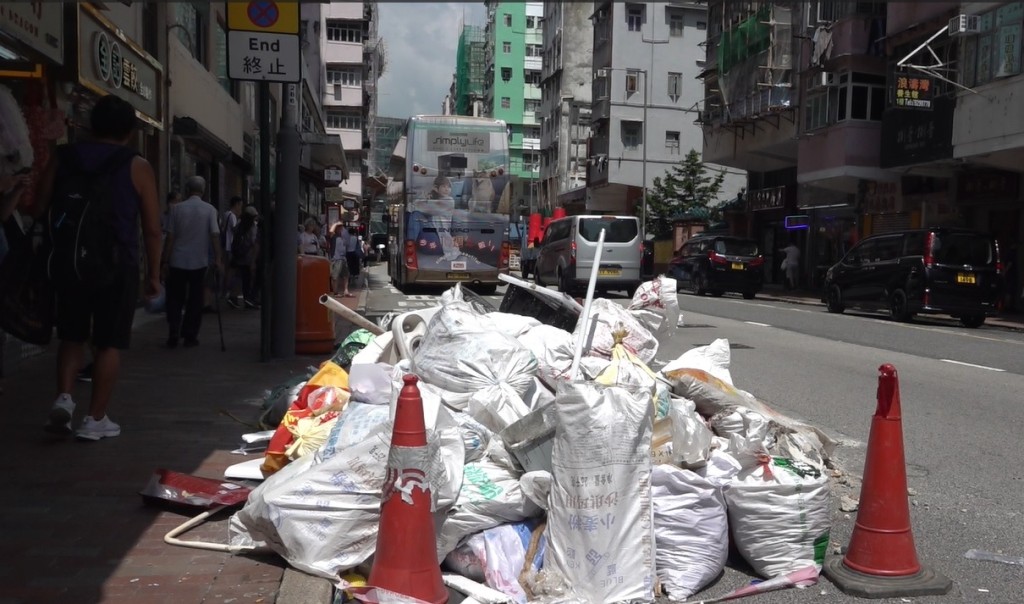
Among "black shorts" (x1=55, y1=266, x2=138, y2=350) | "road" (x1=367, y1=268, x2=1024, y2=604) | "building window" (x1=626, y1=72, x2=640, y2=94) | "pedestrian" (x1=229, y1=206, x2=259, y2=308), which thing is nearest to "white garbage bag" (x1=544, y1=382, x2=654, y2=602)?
"road" (x1=367, y1=268, x2=1024, y2=604)

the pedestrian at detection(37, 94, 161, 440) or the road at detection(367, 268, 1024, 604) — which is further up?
the pedestrian at detection(37, 94, 161, 440)

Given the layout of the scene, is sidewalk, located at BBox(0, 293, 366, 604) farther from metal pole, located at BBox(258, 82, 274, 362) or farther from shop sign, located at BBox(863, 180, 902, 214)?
shop sign, located at BBox(863, 180, 902, 214)

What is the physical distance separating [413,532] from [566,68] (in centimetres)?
6948

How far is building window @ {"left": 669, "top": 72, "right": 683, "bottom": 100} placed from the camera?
5884 centimetres

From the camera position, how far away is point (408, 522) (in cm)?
341

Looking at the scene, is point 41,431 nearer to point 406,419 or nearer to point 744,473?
point 406,419

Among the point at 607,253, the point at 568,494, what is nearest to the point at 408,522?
the point at 568,494

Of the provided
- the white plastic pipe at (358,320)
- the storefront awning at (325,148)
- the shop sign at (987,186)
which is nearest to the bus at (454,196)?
the storefront awning at (325,148)

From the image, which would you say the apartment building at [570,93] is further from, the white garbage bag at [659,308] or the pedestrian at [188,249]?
the white garbage bag at [659,308]

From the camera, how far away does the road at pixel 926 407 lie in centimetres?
452

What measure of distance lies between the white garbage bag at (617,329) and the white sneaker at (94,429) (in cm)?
291

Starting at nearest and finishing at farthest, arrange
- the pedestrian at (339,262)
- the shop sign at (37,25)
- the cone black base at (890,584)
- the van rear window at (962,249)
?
the cone black base at (890,584), the shop sign at (37,25), the van rear window at (962,249), the pedestrian at (339,262)

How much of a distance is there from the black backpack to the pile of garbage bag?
137 cm

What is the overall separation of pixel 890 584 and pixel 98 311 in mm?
4149
